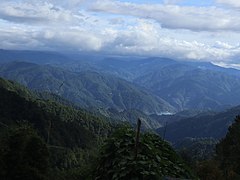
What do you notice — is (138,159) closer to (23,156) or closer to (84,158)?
(23,156)

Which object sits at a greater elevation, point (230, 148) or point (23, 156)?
point (23, 156)

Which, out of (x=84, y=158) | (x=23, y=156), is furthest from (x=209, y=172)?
(x=23, y=156)

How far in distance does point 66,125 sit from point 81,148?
1353 centimetres

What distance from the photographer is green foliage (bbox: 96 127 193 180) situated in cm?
661

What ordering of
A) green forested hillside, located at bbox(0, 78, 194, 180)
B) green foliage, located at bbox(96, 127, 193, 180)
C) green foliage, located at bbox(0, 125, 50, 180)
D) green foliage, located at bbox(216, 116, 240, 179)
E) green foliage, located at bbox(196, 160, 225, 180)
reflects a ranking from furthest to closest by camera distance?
green foliage, located at bbox(216, 116, 240, 179) < green foliage, located at bbox(196, 160, 225, 180) < green foliage, located at bbox(0, 125, 50, 180) < green forested hillside, located at bbox(0, 78, 194, 180) < green foliage, located at bbox(96, 127, 193, 180)

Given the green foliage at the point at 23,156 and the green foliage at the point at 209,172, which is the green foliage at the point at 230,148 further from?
the green foliage at the point at 23,156

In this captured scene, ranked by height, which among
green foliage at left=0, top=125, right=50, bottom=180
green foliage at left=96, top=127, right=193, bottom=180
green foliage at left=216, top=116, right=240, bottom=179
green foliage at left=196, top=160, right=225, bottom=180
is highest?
green foliage at left=96, top=127, right=193, bottom=180

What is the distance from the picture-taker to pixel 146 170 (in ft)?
21.6

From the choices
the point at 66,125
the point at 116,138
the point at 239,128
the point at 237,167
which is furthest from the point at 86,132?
the point at 116,138

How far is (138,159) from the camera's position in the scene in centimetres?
670

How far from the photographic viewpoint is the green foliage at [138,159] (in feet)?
21.7

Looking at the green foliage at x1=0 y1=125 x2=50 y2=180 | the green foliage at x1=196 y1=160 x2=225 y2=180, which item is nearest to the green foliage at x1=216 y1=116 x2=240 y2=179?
the green foliage at x1=196 y1=160 x2=225 y2=180

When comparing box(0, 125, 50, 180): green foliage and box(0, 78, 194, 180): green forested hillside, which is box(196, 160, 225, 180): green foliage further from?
box(0, 125, 50, 180): green foliage

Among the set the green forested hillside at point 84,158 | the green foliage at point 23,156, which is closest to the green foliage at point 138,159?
the green forested hillside at point 84,158
